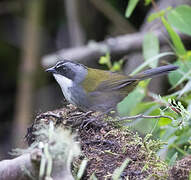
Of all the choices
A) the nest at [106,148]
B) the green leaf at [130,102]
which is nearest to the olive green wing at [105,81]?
the green leaf at [130,102]

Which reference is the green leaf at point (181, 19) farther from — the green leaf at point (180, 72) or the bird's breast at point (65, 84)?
the bird's breast at point (65, 84)

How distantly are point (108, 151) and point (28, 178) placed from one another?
0.75m

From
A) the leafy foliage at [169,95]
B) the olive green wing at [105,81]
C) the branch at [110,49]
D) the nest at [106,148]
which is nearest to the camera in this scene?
the nest at [106,148]

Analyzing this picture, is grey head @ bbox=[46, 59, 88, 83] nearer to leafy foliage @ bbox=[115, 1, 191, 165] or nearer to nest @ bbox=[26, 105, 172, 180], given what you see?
leafy foliage @ bbox=[115, 1, 191, 165]

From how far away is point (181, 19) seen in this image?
4.86m

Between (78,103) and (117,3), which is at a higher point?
(117,3)

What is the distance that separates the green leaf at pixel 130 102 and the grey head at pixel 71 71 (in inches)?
20.3

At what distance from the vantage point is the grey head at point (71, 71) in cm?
494

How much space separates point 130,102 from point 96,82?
436mm

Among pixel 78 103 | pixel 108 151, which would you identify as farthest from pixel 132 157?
pixel 78 103

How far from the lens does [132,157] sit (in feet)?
10.1

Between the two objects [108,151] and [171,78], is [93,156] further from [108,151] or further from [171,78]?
[171,78]

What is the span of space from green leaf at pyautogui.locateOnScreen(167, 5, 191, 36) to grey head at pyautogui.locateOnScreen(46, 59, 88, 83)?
104cm

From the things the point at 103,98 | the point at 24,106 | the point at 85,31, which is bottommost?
the point at 24,106
